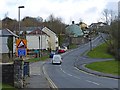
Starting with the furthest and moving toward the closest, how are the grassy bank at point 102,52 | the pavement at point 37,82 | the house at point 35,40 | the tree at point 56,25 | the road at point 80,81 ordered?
the tree at point 56,25 < the house at point 35,40 < the road at point 80,81 < the pavement at point 37,82 < the grassy bank at point 102,52

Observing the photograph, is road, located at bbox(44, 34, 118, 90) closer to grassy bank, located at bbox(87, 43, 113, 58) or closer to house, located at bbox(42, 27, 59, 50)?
grassy bank, located at bbox(87, 43, 113, 58)

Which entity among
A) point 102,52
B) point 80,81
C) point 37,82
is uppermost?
point 102,52

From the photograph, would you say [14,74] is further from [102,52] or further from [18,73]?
[102,52]

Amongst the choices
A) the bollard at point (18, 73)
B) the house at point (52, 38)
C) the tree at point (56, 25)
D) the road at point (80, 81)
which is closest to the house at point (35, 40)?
the house at point (52, 38)

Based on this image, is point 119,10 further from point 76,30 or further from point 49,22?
point 76,30

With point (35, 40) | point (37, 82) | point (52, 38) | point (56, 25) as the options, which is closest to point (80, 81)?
point (37, 82)

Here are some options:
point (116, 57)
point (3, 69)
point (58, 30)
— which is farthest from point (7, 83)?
point (58, 30)

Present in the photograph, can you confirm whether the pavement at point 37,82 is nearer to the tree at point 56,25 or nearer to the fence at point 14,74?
the fence at point 14,74

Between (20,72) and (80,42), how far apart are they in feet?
403

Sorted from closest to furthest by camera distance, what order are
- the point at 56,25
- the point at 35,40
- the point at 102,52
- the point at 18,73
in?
the point at 18,73 < the point at 102,52 < the point at 35,40 < the point at 56,25

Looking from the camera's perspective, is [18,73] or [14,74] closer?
[18,73]

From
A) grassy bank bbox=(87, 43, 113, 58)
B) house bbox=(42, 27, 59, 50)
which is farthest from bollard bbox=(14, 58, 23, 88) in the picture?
house bbox=(42, 27, 59, 50)

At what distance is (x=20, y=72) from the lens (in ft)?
61.7

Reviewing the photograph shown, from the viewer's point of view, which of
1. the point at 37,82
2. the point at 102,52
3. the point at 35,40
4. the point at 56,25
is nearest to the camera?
the point at 37,82
